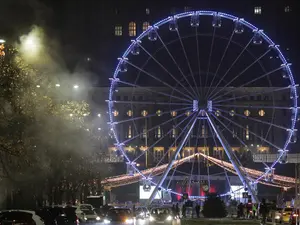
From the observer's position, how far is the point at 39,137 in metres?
46.0

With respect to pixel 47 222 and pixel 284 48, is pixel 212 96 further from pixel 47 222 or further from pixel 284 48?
pixel 284 48

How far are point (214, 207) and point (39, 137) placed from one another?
26.2 m

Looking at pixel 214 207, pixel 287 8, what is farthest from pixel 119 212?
pixel 287 8

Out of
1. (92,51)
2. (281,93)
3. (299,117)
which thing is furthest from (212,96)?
(92,51)

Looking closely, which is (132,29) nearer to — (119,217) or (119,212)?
(119,212)

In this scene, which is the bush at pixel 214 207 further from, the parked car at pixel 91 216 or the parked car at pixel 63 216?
the parked car at pixel 63 216

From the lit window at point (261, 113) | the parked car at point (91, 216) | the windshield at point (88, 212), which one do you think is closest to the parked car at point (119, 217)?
the parked car at point (91, 216)

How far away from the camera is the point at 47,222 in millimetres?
40281

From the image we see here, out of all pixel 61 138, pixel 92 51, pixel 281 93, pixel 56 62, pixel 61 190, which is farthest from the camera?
pixel 92 51

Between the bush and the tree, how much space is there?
39.8 feet

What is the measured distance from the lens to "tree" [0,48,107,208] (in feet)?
110

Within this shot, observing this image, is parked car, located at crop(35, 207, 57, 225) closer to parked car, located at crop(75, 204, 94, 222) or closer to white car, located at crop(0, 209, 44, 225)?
white car, located at crop(0, 209, 44, 225)

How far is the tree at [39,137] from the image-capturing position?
33406 mm

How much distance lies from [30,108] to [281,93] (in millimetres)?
117292
